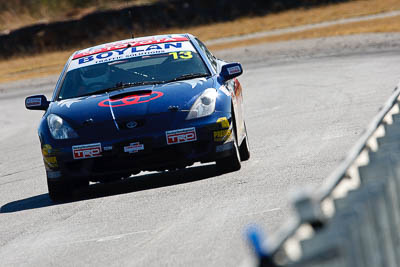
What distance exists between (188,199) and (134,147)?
902 mm

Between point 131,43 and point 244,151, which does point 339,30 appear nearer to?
point 131,43

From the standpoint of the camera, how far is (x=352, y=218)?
336cm

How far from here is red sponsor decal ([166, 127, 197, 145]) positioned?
8852 mm

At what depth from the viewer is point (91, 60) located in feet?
34.1

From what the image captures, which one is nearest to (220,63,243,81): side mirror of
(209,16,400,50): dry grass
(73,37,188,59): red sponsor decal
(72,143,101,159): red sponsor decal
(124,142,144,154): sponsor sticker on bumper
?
(73,37,188,59): red sponsor decal

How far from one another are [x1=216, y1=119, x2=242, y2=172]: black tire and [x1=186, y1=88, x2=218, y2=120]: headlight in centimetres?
36

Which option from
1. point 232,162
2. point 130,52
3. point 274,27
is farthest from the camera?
point 274,27

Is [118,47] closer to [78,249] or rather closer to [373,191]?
[78,249]

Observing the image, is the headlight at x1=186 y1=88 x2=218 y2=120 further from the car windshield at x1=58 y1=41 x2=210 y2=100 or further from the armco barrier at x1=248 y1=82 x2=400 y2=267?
the armco barrier at x1=248 y1=82 x2=400 y2=267

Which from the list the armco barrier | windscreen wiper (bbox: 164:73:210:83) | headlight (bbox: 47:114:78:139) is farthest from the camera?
windscreen wiper (bbox: 164:73:210:83)

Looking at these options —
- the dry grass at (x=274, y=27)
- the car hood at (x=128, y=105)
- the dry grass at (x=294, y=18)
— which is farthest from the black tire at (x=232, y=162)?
the dry grass at (x=294, y=18)

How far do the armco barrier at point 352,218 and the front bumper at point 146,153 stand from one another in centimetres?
408

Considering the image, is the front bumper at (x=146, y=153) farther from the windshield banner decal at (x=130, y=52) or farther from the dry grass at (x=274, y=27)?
the dry grass at (x=274, y=27)

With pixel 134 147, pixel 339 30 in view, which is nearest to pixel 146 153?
pixel 134 147
